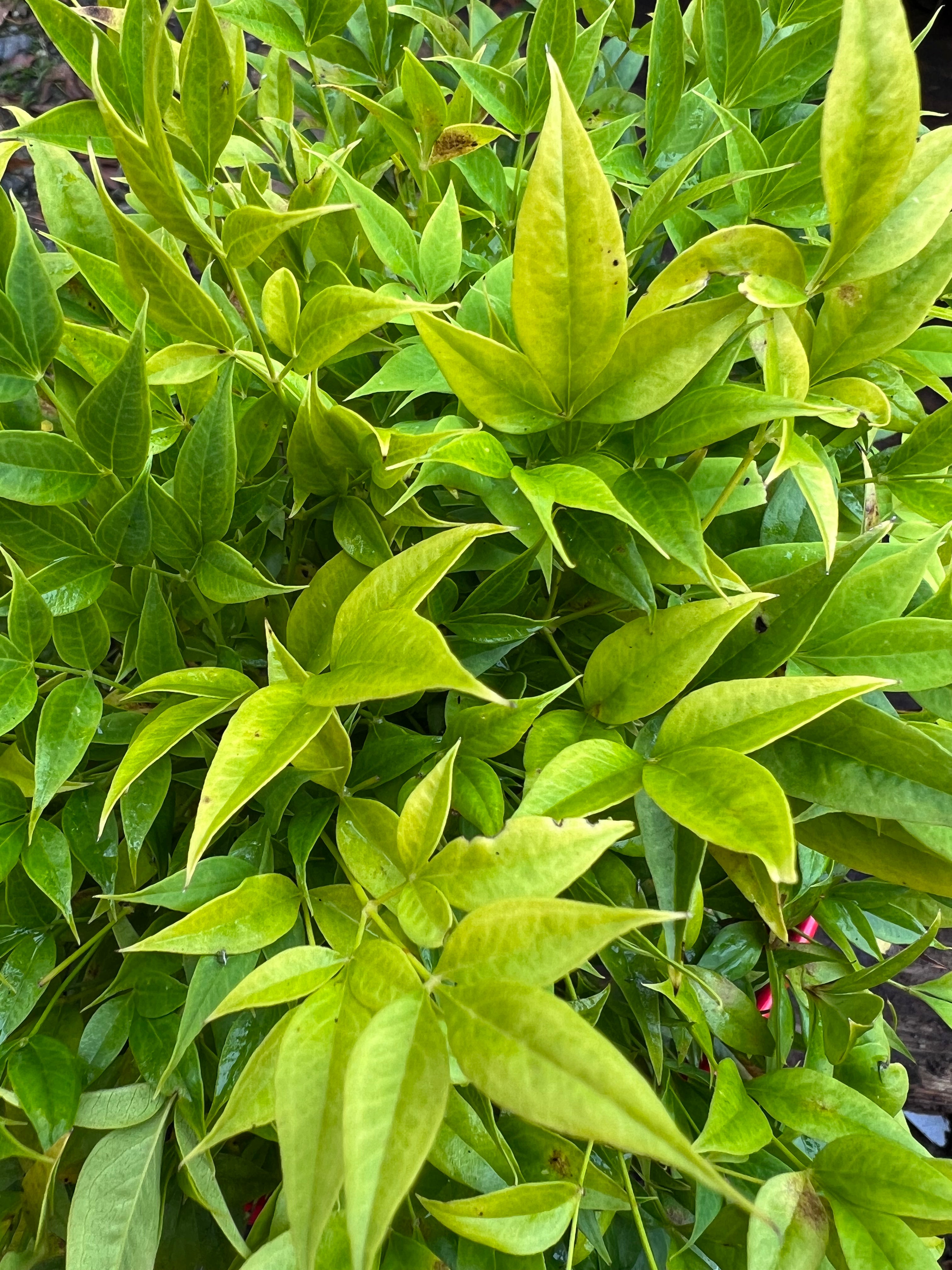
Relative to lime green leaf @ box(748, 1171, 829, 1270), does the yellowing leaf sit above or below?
above

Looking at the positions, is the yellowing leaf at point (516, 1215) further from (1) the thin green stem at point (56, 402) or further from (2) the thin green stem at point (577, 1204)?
(1) the thin green stem at point (56, 402)

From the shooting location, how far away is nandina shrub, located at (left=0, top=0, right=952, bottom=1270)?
21cm

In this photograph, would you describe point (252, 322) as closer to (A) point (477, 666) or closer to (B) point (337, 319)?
(B) point (337, 319)

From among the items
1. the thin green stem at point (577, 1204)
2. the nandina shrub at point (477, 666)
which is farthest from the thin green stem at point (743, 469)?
the thin green stem at point (577, 1204)

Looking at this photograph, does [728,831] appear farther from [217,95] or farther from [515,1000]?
[217,95]

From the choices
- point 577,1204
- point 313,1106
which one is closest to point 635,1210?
point 577,1204

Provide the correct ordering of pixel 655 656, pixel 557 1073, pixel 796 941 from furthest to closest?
pixel 796 941, pixel 655 656, pixel 557 1073

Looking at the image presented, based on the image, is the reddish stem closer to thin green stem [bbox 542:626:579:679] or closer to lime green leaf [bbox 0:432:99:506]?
thin green stem [bbox 542:626:579:679]

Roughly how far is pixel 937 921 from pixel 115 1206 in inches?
13.3

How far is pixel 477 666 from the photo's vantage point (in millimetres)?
310

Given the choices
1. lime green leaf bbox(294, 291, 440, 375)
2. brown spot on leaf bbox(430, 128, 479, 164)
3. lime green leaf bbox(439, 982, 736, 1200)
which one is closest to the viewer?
lime green leaf bbox(439, 982, 736, 1200)

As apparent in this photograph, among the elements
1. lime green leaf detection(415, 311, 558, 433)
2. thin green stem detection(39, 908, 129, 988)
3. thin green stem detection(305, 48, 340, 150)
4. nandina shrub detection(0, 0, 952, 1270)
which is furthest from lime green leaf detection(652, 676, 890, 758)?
thin green stem detection(305, 48, 340, 150)

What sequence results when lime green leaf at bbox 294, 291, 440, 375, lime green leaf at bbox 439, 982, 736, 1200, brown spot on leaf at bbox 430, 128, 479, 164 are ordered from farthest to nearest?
brown spot on leaf at bbox 430, 128, 479, 164 → lime green leaf at bbox 294, 291, 440, 375 → lime green leaf at bbox 439, 982, 736, 1200

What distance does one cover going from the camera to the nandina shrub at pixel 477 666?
207 millimetres
